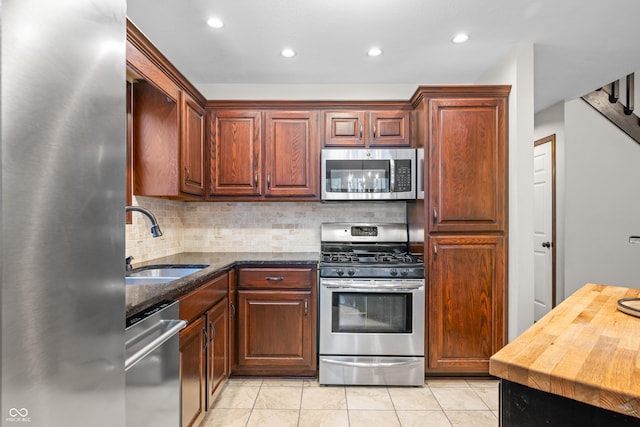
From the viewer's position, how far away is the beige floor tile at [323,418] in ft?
6.63

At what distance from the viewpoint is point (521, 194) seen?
2467 millimetres

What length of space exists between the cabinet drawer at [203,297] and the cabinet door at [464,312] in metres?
1.49

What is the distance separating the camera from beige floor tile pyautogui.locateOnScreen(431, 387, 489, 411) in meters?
2.21

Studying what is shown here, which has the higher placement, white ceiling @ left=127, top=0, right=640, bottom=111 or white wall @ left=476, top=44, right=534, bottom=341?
white ceiling @ left=127, top=0, right=640, bottom=111

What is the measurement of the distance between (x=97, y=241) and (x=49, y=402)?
0.26 meters

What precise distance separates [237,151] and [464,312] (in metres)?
2.23

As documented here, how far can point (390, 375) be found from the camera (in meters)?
2.45

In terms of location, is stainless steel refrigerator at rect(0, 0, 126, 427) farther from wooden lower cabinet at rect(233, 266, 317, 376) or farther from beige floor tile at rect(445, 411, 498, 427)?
beige floor tile at rect(445, 411, 498, 427)

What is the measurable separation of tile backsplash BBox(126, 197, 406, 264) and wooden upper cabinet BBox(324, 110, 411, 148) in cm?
59

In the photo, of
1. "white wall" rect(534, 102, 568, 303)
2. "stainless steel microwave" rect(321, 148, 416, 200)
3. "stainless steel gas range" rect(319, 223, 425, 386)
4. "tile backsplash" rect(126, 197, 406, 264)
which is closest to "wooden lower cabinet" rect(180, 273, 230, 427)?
"stainless steel gas range" rect(319, 223, 425, 386)

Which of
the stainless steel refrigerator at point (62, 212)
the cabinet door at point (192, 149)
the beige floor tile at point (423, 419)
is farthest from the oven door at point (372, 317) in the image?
the stainless steel refrigerator at point (62, 212)

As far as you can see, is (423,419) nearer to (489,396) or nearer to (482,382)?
(489,396)

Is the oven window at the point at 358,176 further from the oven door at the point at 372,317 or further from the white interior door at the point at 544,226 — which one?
the white interior door at the point at 544,226

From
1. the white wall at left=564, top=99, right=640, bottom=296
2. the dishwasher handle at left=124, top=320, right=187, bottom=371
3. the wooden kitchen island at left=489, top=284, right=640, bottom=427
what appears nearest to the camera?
the wooden kitchen island at left=489, top=284, right=640, bottom=427
